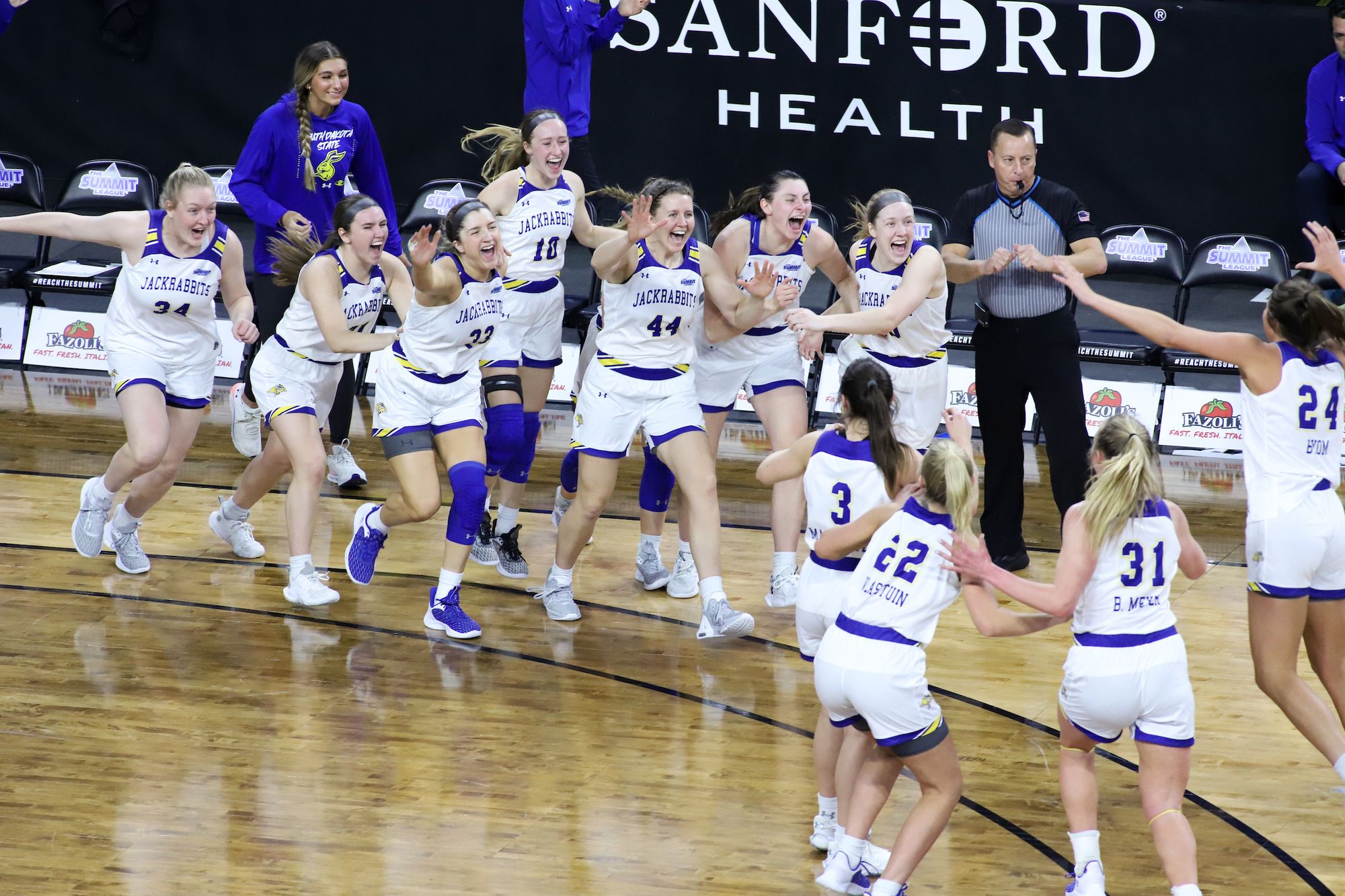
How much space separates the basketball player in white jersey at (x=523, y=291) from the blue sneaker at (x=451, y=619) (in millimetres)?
777

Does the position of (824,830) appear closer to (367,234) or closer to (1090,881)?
(1090,881)

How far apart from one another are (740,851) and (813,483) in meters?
1.14

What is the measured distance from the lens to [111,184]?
34.3ft

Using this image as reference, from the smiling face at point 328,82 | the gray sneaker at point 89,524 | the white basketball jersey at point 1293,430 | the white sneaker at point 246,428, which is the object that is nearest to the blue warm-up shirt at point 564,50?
the smiling face at point 328,82

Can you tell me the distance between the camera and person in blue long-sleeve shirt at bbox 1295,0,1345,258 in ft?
31.4

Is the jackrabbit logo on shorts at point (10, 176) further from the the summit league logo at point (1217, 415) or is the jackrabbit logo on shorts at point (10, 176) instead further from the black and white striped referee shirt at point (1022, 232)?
the the summit league logo at point (1217, 415)

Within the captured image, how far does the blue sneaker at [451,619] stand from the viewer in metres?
6.54

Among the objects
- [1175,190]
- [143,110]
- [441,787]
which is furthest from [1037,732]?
[143,110]

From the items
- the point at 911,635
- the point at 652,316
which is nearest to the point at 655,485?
the point at 652,316

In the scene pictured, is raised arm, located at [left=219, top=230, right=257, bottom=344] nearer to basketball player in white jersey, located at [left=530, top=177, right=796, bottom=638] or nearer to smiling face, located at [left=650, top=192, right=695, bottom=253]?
basketball player in white jersey, located at [left=530, top=177, right=796, bottom=638]

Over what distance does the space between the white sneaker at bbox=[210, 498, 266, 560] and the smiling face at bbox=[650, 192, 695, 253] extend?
2453 mm

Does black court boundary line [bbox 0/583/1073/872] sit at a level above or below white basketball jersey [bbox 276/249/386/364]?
below

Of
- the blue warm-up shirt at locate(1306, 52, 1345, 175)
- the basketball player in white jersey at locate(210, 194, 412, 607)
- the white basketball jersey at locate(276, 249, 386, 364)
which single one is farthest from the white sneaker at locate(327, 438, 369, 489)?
the blue warm-up shirt at locate(1306, 52, 1345, 175)

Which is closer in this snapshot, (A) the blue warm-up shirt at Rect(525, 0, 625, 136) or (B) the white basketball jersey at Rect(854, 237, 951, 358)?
(B) the white basketball jersey at Rect(854, 237, 951, 358)
